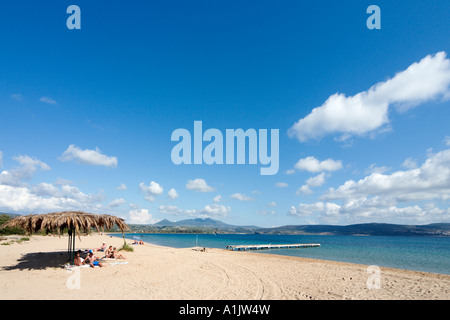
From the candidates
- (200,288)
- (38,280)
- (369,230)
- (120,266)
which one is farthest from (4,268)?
(369,230)

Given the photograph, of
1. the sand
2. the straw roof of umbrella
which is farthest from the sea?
the straw roof of umbrella

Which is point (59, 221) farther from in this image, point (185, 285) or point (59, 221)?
point (185, 285)

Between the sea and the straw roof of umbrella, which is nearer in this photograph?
A: the straw roof of umbrella

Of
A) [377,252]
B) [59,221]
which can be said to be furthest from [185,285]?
[377,252]

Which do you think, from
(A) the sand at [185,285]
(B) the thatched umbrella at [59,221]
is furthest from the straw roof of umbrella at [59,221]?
(A) the sand at [185,285]

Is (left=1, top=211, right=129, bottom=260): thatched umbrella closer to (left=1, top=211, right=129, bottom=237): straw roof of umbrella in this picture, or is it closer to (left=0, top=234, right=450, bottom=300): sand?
(left=1, top=211, right=129, bottom=237): straw roof of umbrella

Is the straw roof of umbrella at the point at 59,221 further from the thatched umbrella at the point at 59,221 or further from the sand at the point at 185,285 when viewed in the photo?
the sand at the point at 185,285

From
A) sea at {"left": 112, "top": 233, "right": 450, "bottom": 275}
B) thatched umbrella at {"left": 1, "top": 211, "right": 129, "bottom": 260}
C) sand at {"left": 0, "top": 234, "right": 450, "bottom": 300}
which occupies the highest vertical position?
thatched umbrella at {"left": 1, "top": 211, "right": 129, "bottom": 260}

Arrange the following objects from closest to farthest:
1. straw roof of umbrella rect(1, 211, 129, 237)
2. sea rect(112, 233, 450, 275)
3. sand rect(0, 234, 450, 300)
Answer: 1. sand rect(0, 234, 450, 300)
2. straw roof of umbrella rect(1, 211, 129, 237)
3. sea rect(112, 233, 450, 275)

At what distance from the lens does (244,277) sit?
37.4 ft

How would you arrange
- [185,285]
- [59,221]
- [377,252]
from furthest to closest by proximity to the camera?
[377,252]
[59,221]
[185,285]

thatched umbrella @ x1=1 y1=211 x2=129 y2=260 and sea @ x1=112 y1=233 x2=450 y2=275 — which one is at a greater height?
thatched umbrella @ x1=1 y1=211 x2=129 y2=260
